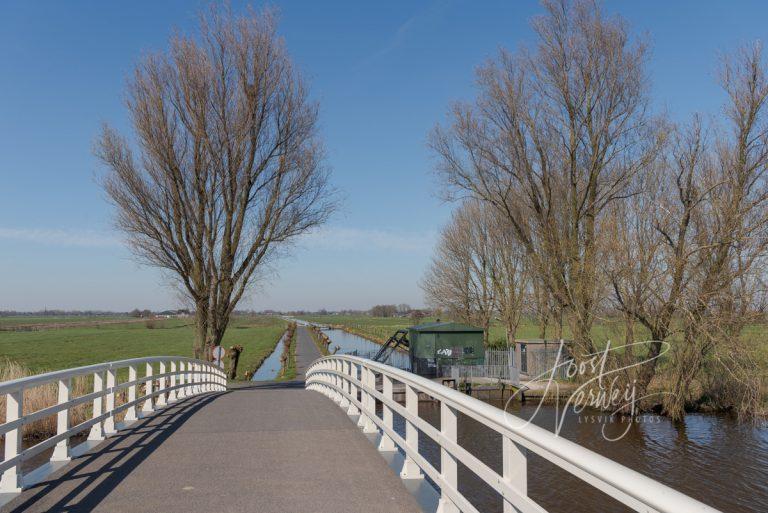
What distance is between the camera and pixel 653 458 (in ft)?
55.6

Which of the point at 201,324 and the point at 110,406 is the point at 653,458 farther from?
the point at 201,324

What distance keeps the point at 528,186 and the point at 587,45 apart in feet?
20.9

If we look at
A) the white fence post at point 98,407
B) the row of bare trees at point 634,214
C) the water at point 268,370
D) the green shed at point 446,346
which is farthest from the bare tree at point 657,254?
the water at point 268,370

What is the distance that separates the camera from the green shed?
1388 inches

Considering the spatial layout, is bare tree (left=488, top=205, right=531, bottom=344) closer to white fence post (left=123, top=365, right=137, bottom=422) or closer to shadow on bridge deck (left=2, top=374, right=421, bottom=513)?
white fence post (left=123, top=365, right=137, bottom=422)

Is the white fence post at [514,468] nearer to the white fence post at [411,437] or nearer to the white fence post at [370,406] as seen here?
the white fence post at [411,437]

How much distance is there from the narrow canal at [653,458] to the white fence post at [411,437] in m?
6.12

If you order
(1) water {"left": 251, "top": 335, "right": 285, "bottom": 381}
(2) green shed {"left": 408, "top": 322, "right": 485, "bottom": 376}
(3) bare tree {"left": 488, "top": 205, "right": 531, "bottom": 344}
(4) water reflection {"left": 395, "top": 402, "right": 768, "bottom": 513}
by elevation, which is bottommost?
(1) water {"left": 251, "top": 335, "right": 285, "bottom": 381}

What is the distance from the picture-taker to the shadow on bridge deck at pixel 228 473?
217 inches

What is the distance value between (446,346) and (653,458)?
62.1ft

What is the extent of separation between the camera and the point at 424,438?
1866cm

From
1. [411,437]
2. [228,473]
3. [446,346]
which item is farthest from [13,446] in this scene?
[446,346]

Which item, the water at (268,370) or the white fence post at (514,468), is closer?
the white fence post at (514,468)

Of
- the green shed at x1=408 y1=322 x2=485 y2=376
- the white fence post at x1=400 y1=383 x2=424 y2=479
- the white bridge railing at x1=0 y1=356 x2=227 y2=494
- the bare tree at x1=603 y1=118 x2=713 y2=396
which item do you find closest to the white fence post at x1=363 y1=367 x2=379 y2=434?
the white fence post at x1=400 y1=383 x2=424 y2=479
